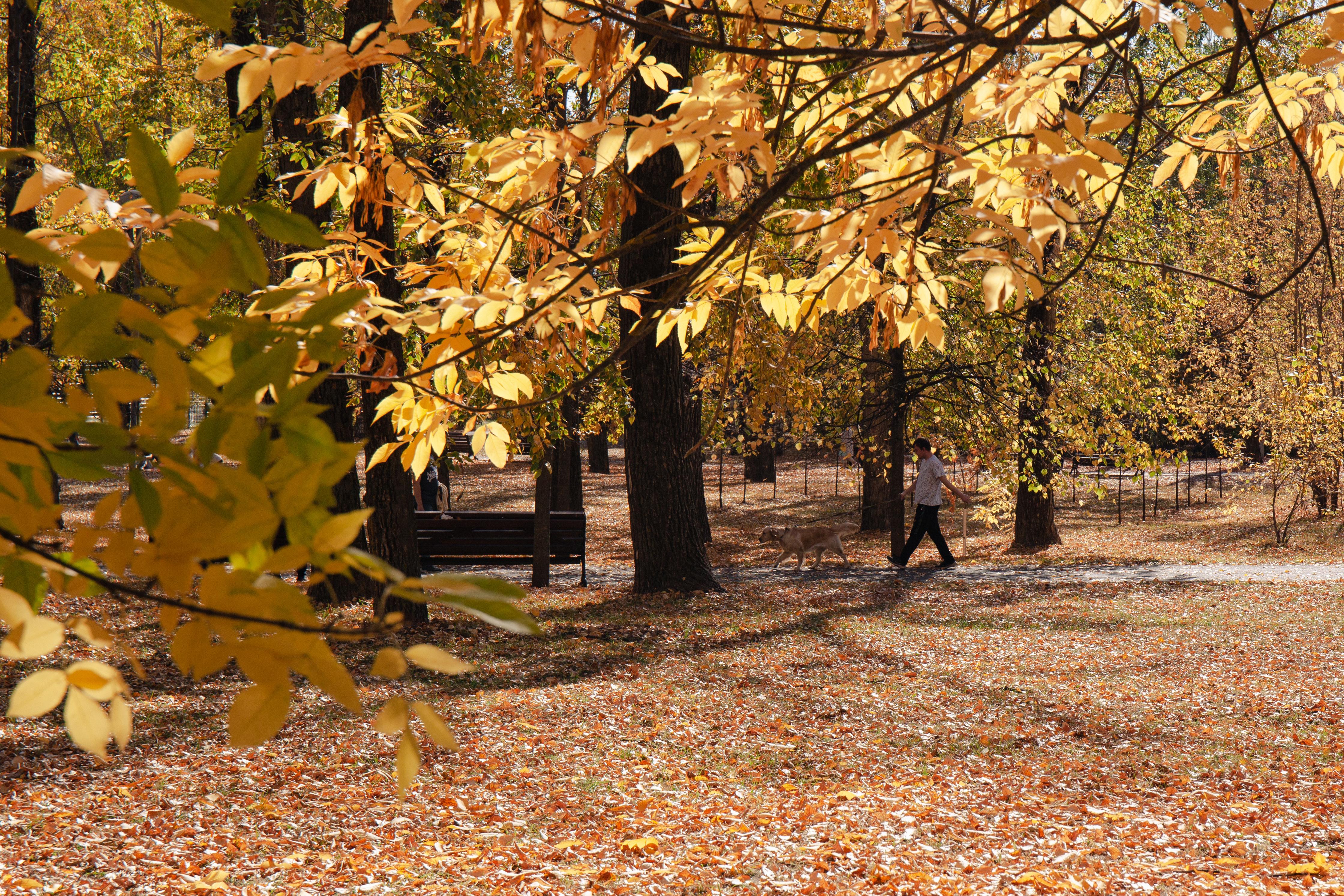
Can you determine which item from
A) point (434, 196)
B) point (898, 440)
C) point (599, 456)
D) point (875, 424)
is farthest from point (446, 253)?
point (599, 456)

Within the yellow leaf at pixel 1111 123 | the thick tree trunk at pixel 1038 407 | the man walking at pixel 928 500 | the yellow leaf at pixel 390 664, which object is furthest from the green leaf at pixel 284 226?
the thick tree trunk at pixel 1038 407

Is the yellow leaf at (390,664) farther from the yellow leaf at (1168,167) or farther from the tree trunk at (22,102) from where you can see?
the tree trunk at (22,102)

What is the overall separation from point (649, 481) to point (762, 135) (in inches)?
298

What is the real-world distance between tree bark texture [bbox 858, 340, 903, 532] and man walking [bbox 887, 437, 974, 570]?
3.53 feet

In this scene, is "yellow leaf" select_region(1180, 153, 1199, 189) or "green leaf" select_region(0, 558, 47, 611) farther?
"yellow leaf" select_region(1180, 153, 1199, 189)

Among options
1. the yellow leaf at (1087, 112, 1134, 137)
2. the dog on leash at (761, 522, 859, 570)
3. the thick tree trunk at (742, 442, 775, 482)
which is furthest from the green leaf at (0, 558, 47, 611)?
the thick tree trunk at (742, 442, 775, 482)

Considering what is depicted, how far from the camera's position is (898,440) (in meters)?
14.1

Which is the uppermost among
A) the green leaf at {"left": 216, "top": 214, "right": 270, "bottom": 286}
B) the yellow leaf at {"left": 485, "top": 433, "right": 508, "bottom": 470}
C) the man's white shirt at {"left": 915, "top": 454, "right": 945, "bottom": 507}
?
the green leaf at {"left": 216, "top": 214, "right": 270, "bottom": 286}

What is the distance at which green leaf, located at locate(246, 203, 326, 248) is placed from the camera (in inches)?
36.0

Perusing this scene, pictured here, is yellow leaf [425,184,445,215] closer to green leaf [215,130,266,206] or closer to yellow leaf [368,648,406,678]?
green leaf [215,130,266,206]

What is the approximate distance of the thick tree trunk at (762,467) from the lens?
2919 cm

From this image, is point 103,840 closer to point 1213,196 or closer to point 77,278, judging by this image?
point 77,278

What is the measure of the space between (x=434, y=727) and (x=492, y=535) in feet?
36.6

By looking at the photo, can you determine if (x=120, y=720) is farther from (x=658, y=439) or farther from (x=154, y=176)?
→ (x=658, y=439)
